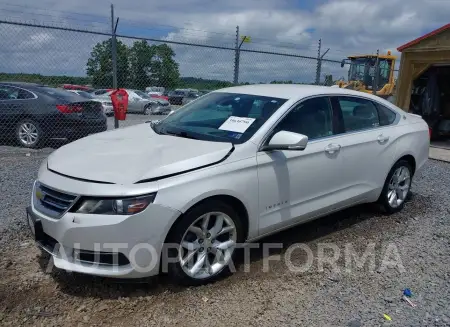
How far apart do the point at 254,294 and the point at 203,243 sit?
1.81 feet

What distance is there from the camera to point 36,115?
26.8ft

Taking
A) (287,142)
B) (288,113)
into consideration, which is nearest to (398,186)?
(288,113)

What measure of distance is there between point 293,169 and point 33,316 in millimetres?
2287

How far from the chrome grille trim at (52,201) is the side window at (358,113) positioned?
2808 mm

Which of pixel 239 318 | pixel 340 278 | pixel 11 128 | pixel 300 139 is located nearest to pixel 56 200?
pixel 239 318

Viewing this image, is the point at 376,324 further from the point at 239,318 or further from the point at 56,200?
the point at 56,200

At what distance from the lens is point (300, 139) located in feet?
10.8

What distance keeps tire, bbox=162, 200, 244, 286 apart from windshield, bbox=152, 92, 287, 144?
66 centimetres

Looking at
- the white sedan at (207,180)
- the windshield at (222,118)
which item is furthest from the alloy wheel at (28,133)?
the windshield at (222,118)

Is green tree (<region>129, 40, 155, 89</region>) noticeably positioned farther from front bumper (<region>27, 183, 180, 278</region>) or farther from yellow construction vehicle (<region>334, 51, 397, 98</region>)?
yellow construction vehicle (<region>334, 51, 397, 98</region>)

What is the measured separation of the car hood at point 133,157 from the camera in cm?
287

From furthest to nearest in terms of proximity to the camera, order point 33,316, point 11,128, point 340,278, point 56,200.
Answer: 1. point 11,128
2. point 340,278
3. point 56,200
4. point 33,316

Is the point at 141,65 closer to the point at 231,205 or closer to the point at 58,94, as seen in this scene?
the point at 58,94

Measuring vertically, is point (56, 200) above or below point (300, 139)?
below
